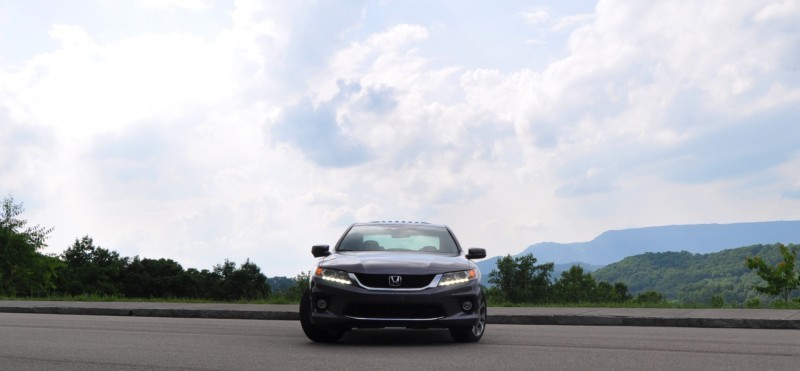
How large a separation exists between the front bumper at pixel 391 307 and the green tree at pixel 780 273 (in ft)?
50.0

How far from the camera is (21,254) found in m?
69.0

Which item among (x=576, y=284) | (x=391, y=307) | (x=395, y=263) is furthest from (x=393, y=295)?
(x=576, y=284)

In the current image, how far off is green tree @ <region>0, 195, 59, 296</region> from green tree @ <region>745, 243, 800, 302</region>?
55.4 m

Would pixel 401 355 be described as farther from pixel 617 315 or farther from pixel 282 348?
pixel 617 315

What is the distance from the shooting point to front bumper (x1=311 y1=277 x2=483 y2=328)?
9.97 metres

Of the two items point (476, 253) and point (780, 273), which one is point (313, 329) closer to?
point (476, 253)

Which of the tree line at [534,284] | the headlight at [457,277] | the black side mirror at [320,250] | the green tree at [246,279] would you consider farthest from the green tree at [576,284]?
the headlight at [457,277]

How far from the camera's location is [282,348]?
10312 millimetres

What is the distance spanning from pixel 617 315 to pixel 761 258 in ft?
32.2

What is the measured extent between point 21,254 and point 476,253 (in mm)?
65206

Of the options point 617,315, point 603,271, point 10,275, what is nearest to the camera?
point 617,315

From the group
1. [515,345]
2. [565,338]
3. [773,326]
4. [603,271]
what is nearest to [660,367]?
[515,345]

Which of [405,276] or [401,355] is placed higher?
[405,276]

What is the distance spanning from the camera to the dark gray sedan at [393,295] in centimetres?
999
